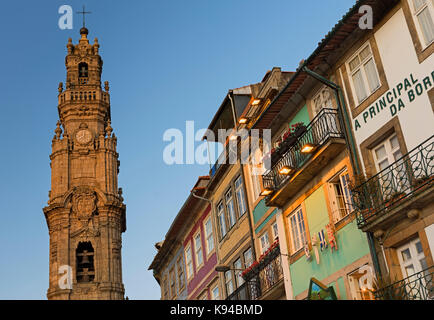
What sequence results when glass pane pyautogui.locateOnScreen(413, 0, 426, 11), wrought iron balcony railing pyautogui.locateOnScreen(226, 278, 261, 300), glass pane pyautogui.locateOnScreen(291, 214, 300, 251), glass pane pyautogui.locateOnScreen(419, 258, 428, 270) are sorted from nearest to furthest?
glass pane pyautogui.locateOnScreen(419, 258, 428, 270) < glass pane pyautogui.locateOnScreen(413, 0, 426, 11) < glass pane pyautogui.locateOnScreen(291, 214, 300, 251) < wrought iron balcony railing pyautogui.locateOnScreen(226, 278, 261, 300)

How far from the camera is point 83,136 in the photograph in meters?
63.0

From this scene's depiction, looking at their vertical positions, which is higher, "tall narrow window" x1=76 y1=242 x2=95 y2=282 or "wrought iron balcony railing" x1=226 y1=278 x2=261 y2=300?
"tall narrow window" x1=76 y1=242 x2=95 y2=282

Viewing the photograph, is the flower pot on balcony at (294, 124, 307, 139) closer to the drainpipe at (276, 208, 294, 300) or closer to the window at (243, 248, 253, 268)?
the drainpipe at (276, 208, 294, 300)

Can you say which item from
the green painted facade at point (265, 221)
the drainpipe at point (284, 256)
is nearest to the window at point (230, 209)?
the green painted facade at point (265, 221)

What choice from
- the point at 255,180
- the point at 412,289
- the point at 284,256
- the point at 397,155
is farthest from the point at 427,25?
the point at 255,180

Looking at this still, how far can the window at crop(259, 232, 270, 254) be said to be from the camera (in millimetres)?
25047

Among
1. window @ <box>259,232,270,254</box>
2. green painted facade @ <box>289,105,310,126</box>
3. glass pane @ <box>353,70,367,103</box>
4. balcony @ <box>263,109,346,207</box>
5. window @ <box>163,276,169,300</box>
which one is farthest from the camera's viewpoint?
window @ <box>163,276,169,300</box>

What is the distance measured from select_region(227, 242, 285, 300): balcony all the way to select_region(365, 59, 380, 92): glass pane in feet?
22.1

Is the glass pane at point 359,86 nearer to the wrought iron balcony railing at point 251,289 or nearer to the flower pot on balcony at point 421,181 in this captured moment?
the flower pot on balcony at point 421,181

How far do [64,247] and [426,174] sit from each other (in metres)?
45.7

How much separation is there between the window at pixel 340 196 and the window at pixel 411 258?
2346 millimetres

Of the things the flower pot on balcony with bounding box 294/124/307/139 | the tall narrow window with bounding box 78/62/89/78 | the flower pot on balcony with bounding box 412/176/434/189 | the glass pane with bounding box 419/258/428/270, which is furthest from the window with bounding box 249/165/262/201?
the tall narrow window with bounding box 78/62/89/78

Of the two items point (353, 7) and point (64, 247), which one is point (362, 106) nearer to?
point (353, 7)
